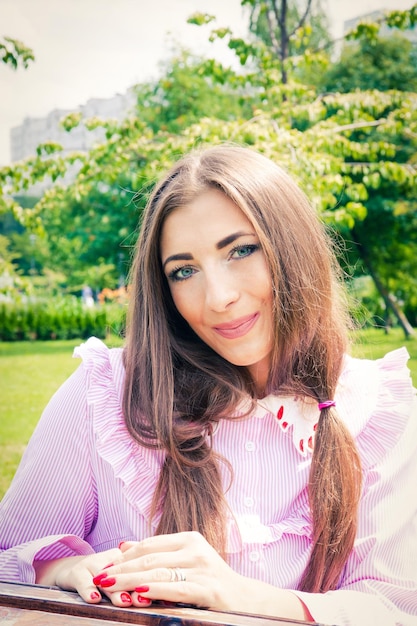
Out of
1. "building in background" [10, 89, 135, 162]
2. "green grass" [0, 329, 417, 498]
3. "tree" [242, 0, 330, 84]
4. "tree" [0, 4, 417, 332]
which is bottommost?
"green grass" [0, 329, 417, 498]

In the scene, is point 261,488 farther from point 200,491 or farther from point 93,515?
point 93,515

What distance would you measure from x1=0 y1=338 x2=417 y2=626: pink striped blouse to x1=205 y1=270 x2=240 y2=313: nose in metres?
0.35

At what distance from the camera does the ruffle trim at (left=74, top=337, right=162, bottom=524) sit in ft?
5.21

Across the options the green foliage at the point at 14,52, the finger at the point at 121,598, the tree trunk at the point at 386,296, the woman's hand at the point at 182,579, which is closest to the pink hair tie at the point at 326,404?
the woman's hand at the point at 182,579

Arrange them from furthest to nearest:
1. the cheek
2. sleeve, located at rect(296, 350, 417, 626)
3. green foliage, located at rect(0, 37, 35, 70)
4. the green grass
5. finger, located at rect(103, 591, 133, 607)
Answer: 1. the green grass
2. green foliage, located at rect(0, 37, 35, 70)
3. the cheek
4. sleeve, located at rect(296, 350, 417, 626)
5. finger, located at rect(103, 591, 133, 607)

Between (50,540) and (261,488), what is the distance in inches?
21.5

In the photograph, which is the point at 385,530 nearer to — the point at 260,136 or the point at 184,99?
the point at 260,136

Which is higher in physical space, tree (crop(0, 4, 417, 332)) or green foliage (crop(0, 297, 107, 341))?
tree (crop(0, 4, 417, 332))

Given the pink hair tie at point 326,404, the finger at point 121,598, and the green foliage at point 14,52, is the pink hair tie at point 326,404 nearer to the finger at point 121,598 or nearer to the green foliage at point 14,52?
the finger at point 121,598

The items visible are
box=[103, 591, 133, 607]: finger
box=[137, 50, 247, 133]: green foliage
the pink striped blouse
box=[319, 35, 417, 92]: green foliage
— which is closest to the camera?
box=[103, 591, 133, 607]: finger

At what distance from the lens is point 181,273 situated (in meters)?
1.68

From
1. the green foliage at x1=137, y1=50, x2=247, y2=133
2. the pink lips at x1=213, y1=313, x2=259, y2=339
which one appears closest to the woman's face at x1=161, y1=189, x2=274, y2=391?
the pink lips at x1=213, y1=313, x2=259, y2=339

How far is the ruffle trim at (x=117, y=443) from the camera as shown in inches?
62.5

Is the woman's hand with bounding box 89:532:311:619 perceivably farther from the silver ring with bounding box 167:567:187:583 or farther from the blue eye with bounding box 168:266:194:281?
the blue eye with bounding box 168:266:194:281
